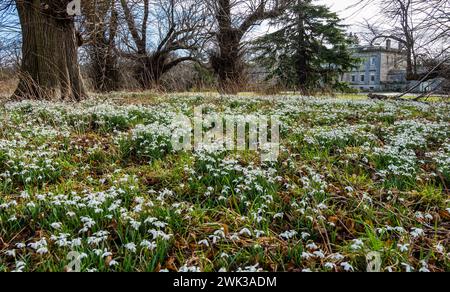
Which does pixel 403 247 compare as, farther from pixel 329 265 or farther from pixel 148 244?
→ pixel 148 244

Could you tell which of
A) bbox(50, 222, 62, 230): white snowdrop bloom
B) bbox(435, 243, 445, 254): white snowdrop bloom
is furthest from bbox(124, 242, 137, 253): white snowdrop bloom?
bbox(435, 243, 445, 254): white snowdrop bloom

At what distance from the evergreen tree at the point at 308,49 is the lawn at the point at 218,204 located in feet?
55.5

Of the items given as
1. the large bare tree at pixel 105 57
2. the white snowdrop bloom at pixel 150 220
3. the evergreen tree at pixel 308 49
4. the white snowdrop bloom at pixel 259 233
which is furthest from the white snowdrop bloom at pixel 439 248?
the evergreen tree at pixel 308 49

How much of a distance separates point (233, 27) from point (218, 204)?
16368mm

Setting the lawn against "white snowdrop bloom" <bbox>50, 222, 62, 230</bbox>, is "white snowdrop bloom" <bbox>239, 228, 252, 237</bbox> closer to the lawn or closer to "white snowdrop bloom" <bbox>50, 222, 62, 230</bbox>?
the lawn

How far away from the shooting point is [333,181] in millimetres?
3445

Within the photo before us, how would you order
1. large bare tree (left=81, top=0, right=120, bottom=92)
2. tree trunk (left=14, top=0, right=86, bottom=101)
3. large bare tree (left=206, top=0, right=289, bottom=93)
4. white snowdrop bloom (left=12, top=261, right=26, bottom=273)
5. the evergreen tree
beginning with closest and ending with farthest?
white snowdrop bloom (left=12, top=261, right=26, bottom=273) → tree trunk (left=14, top=0, right=86, bottom=101) → large bare tree (left=81, top=0, right=120, bottom=92) → large bare tree (left=206, top=0, right=289, bottom=93) → the evergreen tree

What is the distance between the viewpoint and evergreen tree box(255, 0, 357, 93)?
20922 mm

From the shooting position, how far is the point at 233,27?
17797 millimetres

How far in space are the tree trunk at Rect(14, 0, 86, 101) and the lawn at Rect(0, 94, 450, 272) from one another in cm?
340

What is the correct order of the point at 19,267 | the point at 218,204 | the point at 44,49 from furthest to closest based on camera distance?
the point at 44,49, the point at 218,204, the point at 19,267

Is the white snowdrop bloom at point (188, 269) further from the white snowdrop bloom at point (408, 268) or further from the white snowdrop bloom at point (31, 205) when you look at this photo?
the white snowdrop bloom at point (31, 205)

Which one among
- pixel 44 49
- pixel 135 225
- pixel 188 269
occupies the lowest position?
pixel 188 269

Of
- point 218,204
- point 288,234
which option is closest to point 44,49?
point 218,204
